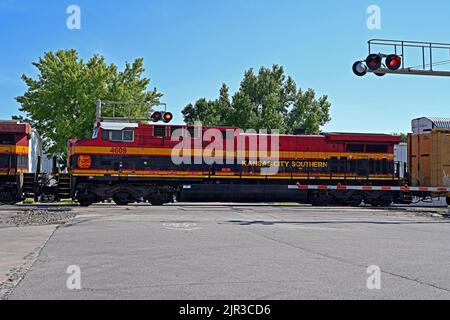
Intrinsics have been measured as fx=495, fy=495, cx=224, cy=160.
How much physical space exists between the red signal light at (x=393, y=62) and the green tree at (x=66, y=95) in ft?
83.0

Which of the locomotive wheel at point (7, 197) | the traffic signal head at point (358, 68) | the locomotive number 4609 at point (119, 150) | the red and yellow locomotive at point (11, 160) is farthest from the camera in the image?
the locomotive number 4609 at point (119, 150)

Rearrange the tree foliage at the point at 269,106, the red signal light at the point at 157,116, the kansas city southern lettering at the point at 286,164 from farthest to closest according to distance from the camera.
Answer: the tree foliage at the point at 269,106
the kansas city southern lettering at the point at 286,164
the red signal light at the point at 157,116

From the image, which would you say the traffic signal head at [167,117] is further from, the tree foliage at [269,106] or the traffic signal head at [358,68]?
the tree foliage at [269,106]

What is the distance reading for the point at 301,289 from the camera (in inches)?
267

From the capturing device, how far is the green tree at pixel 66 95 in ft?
122

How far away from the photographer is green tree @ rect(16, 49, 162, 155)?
3728 centimetres

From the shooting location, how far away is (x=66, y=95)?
124 ft

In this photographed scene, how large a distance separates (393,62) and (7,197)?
18.8 m

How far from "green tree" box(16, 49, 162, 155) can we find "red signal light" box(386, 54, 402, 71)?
25.3 metres

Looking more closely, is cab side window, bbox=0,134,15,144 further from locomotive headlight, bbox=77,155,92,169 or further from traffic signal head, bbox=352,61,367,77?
traffic signal head, bbox=352,61,367,77

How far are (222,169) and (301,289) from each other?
19161mm

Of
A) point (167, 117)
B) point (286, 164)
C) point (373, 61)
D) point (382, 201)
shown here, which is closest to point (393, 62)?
point (373, 61)

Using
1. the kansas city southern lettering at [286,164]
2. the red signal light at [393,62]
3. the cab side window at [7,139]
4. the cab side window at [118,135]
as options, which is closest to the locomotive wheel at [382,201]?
the kansas city southern lettering at [286,164]
